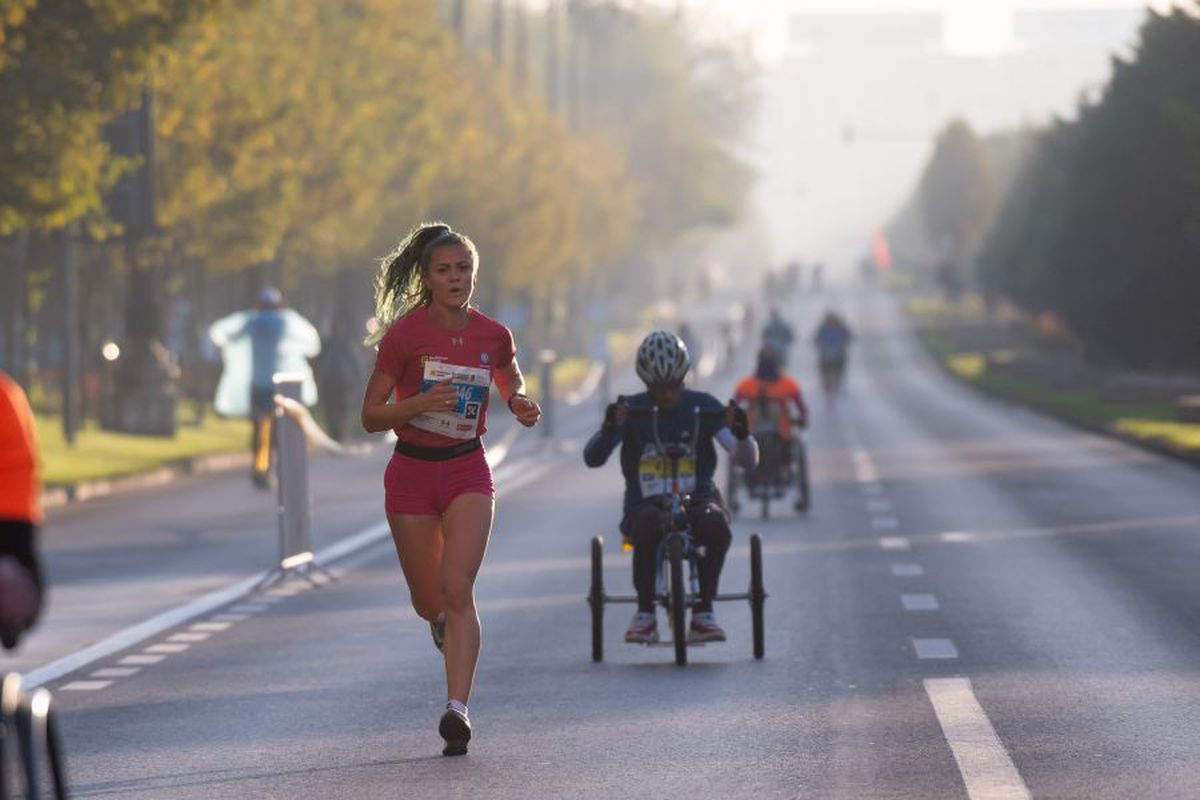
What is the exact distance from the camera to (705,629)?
1326 cm

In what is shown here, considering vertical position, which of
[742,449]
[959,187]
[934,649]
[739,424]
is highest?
[739,424]

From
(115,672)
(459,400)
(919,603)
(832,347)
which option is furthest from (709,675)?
(832,347)

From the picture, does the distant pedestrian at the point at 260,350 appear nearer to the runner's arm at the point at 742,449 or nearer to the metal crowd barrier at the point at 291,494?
the metal crowd barrier at the point at 291,494

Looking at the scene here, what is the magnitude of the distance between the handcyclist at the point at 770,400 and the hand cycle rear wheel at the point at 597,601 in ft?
32.4

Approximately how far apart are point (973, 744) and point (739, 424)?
2.91 meters

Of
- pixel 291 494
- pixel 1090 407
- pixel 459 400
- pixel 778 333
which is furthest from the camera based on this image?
pixel 1090 407

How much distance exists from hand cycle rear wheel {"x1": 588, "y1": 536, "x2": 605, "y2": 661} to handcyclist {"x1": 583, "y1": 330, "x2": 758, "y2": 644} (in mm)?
164

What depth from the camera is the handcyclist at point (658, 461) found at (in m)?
13.3

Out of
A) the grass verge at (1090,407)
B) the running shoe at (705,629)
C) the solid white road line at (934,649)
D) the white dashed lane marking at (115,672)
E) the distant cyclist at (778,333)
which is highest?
the running shoe at (705,629)

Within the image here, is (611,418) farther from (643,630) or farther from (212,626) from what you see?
(212,626)

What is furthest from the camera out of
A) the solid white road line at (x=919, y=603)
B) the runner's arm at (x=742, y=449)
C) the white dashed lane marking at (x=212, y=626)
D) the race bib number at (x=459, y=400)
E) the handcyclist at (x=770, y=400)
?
the handcyclist at (x=770, y=400)

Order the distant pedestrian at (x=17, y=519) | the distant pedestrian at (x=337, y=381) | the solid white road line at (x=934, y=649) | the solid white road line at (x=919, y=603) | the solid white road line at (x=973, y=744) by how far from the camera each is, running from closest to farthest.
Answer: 1. the distant pedestrian at (x=17, y=519)
2. the solid white road line at (x=973, y=744)
3. the solid white road line at (x=934, y=649)
4. the solid white road line at (x=919, y=603)
5. the distant pedestrian at (x=337, y=381)

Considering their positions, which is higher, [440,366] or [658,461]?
[440,366]

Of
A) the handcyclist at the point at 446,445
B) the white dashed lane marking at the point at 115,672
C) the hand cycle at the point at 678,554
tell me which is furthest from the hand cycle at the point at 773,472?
the handcyclist at the point at 446,445
